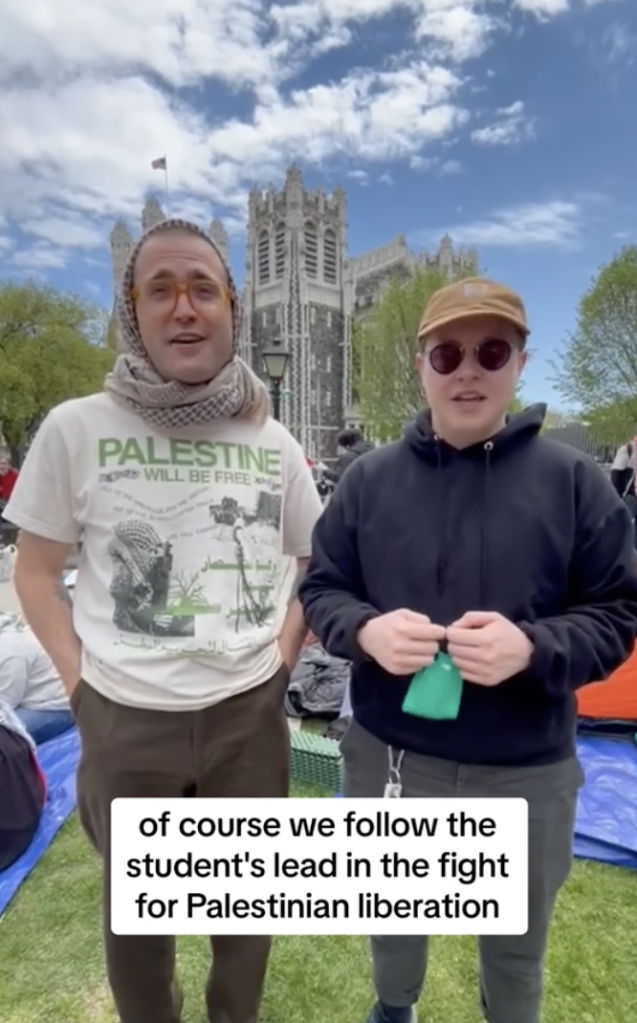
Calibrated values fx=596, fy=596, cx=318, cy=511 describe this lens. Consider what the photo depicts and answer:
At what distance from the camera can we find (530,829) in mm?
1267

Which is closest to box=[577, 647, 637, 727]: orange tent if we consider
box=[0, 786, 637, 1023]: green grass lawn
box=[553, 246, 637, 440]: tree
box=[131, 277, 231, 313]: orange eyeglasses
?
box=[0, 786, 637, 1023]: green grass lawn

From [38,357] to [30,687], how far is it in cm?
2208

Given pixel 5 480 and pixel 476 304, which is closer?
pixel 476 304

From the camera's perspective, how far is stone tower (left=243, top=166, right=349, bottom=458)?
49897 millimetres

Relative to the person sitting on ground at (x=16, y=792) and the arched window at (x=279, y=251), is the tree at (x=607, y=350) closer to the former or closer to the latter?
the person sitting on ground at (x=16, y=792)

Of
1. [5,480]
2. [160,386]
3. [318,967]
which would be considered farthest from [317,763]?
[5,480]

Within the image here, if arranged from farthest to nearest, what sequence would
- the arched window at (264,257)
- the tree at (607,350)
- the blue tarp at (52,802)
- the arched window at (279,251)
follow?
the arched window at (264,257) → the arched window at (279,251) → the tree at (607,350) → the blue tarp at (52,802)

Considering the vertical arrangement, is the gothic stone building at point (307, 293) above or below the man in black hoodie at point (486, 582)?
above

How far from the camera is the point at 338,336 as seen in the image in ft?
174

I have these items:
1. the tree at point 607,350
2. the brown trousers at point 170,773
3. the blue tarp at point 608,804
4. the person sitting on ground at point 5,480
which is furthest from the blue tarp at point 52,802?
the tree at point 607,350

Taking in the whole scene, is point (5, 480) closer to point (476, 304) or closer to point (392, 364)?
point (476, 304)

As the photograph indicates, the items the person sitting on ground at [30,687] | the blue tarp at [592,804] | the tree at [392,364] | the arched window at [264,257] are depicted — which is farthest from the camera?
the arched window at [264,257]
